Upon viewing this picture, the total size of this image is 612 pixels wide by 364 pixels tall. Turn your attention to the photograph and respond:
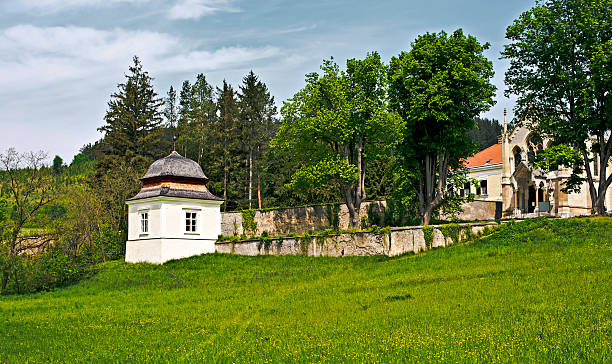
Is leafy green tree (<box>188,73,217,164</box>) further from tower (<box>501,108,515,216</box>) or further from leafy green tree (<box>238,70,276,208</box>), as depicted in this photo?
tower (<box>501,108,515,216</box>)

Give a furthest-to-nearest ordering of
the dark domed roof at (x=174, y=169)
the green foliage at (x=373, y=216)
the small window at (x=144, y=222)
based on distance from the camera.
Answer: the green foliage at (x=373, y=216), the dark domed roof at (x=174, y=169), the small window at (x=144, y=222)

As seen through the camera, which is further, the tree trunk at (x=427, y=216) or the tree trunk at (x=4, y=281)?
the tree trunk at (x=427, y=216)

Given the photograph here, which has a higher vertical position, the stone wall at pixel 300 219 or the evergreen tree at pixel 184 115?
the evergreen tree at pixel 184 115

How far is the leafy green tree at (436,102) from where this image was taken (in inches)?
1385

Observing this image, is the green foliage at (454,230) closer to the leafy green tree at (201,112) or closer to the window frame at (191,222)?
the window frame at (191,222)

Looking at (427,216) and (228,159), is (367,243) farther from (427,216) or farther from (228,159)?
(228,159)

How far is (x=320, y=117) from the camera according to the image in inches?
1426

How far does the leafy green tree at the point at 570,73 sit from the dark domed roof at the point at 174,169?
2094 centimetres

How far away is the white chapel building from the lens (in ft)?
117

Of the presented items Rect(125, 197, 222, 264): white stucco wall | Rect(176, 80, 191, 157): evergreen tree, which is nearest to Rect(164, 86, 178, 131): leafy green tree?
Rect(176, 80, 191, 157): evergreen tree

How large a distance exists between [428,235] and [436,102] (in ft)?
30.6

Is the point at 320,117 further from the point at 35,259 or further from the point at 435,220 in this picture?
the point at 35,259

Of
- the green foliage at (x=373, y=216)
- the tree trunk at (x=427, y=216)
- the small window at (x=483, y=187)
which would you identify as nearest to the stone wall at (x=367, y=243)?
the tree trunk at (x=427, y=216)

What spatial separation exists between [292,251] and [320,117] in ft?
28.9
